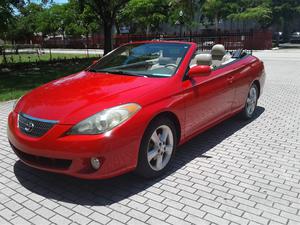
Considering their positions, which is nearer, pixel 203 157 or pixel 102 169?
pixel 102 169

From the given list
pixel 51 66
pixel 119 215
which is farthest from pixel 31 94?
pixel 51 66

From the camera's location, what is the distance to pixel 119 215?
11.0ft

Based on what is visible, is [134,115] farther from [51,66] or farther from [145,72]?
[51,66]

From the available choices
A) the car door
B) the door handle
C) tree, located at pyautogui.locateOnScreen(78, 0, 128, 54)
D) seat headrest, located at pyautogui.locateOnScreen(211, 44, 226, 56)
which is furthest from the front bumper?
tree, located at pyautogui.locateOnScreen(78, 0, 128, 54)

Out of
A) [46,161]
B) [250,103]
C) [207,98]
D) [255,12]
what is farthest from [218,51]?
[255,12]

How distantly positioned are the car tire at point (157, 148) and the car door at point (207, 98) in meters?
0.38

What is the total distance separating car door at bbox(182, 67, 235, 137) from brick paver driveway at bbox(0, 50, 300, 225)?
46 cm

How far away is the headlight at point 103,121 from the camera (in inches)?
136

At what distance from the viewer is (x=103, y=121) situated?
3.49m

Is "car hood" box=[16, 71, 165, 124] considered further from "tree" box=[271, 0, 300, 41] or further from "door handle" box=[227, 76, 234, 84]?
"tree" box=[271, 0, 300, 41]

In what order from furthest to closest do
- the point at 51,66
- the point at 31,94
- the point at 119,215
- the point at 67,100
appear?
the point at 51,66 < the point at 31,94 < the point at 67,100 < the point at 119,215

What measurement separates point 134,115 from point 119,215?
0.99 meters

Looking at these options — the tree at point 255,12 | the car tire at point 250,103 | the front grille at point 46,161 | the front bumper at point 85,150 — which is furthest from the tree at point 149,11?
the front bumper at point 85,150

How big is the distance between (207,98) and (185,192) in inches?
61.4
